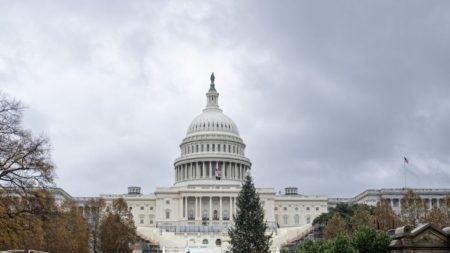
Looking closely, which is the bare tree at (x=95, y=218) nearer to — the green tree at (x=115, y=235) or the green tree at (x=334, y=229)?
the green tree at (x=115, y=235)

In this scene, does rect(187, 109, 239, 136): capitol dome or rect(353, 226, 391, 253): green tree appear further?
rect(187, 109, 239, 136): capitol dome

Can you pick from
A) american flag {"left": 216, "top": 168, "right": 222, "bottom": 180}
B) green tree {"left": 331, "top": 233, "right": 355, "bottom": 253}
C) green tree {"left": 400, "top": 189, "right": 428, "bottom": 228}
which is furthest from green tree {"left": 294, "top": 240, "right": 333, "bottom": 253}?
american flag {"left": 216, "top": 168, "right": 222, "bottom": 180}

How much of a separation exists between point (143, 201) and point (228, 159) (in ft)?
78.7

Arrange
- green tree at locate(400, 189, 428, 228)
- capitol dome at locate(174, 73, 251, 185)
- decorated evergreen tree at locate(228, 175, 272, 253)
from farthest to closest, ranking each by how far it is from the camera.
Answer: capitol dome at locate(174, 73, 251, 185) < green tree at locate(400, 189, 428, 228) < decorated evergreen tree at locate(228, 175, 272, 253)

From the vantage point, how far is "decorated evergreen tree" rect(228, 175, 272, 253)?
52.3 m

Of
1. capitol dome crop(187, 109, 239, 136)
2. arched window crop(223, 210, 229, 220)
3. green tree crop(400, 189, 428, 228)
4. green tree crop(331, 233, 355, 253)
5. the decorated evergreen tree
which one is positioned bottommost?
green tree crop(331, 233, 355, 253)

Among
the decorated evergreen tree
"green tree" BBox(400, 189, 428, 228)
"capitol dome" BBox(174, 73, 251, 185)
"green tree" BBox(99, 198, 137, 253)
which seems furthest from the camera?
"capitol dome" BBox(174, 73, 251, 185)

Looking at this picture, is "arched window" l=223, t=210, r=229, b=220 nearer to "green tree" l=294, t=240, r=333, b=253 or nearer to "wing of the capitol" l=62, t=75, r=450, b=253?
"wing of the capitol" l=62, t=75, r=450, b=253

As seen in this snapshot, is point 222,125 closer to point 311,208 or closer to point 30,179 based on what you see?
point 311,208

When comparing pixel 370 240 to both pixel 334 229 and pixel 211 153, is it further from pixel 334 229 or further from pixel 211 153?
pixel 211 153

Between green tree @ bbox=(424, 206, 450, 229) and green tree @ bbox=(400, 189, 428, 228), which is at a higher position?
green tree @ bbox=(400, 189, 428, 228)

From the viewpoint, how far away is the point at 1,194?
43250mm

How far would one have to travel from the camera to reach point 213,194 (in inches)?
6265

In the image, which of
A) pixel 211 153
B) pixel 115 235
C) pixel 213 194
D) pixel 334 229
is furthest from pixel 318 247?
pixel 211 153
